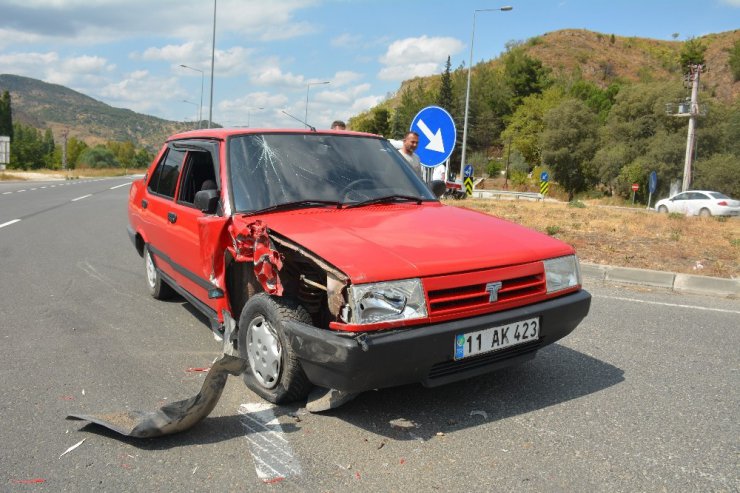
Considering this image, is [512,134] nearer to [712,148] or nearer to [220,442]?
[712,148]

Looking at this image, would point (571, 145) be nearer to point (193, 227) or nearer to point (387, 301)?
point (193, 227)

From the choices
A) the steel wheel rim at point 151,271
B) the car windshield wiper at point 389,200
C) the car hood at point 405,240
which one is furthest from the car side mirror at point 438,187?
the steel wheel rim at point 151,271

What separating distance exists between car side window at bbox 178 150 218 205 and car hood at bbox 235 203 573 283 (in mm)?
922

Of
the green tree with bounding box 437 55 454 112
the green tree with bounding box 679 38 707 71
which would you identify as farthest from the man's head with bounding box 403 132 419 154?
the green tree with bounding box 679 38 707 71

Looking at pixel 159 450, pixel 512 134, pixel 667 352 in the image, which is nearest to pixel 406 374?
pixel 159 450

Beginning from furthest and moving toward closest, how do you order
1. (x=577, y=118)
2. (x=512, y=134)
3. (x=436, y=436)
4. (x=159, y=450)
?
(x=512, y=134)
(x=577, y=118)
(x=436, y=436)
(x=159, y=450)

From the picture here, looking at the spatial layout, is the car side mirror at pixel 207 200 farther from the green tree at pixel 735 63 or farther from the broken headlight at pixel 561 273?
the green tree at pixel 735 63

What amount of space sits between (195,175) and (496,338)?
2.80 m

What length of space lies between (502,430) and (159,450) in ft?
5.76

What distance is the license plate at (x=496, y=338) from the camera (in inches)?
125

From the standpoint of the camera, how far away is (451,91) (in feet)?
302

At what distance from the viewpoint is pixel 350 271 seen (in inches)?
118

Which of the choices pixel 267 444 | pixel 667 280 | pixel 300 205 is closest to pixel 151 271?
pixel 300 205

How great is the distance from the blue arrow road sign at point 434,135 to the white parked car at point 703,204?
2428 centimetres
